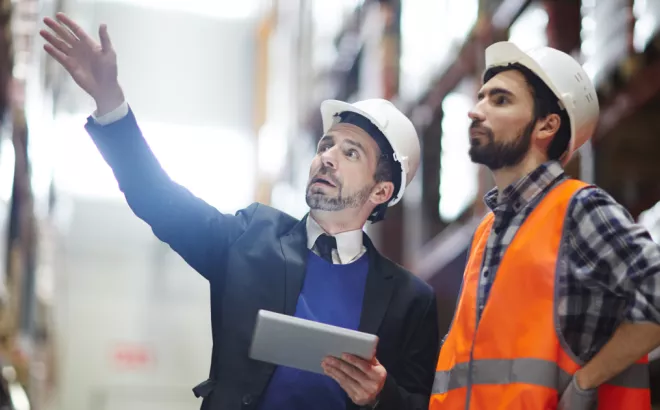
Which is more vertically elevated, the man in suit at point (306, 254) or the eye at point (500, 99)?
the eye at point (500, 99)

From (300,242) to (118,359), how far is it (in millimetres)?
15020

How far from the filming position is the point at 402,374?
333cm

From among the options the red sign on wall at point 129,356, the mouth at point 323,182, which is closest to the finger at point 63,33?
the mouth at point 323,182

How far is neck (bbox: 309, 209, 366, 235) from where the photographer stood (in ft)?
11.2

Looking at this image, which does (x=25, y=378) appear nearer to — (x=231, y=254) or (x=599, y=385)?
(x=231, y=254)

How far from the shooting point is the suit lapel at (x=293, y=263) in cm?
323

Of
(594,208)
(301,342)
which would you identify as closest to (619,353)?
(594,208)

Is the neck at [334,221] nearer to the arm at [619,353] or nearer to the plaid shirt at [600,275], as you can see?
the plaid shirt at [600,275]

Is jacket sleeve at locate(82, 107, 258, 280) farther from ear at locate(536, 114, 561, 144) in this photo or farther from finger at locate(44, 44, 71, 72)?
ear at locate(536, 114, 561, 144)

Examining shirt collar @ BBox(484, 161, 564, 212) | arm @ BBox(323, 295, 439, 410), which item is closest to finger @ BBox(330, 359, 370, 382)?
arm @ BBox(323, 295, 439, 410)

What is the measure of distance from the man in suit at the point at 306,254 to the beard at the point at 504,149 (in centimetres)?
33

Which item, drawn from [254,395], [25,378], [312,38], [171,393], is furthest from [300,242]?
[171,393]

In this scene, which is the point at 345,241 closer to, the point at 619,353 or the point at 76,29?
the point at 619,353

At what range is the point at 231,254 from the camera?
3.31 meters
